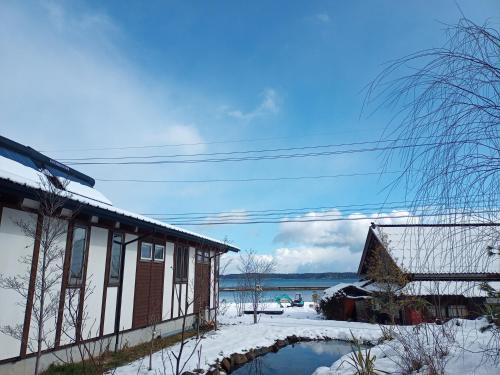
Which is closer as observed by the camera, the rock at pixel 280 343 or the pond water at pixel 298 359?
the pond water at pixel 298 359

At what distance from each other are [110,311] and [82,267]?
178 cm

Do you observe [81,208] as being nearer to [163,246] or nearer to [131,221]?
[131,221]

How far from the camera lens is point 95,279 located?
29.3 ft

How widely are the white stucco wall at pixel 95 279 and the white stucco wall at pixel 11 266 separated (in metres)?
1.84

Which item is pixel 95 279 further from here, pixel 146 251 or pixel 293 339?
pixel 293 339

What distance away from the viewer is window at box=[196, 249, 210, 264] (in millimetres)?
15797

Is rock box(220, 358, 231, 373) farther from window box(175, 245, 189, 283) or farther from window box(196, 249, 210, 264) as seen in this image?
window box(196, 249, 210, 264)

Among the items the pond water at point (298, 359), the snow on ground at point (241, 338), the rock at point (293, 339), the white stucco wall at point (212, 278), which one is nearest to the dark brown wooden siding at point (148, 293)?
the snow on ground at point (241, 338)

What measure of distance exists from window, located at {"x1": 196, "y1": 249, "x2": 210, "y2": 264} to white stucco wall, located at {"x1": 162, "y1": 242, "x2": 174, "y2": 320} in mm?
2432

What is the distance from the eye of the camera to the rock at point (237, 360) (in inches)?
397

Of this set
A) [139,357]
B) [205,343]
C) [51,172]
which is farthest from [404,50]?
[205,343]

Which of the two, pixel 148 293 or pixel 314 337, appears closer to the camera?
pixel 148 293

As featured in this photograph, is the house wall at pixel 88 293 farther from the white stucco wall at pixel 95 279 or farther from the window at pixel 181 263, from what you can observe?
the window at pixel 181 263

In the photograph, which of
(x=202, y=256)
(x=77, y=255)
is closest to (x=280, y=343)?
(x=202, y=256)
